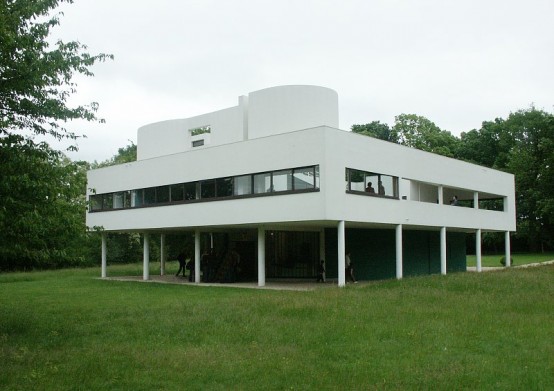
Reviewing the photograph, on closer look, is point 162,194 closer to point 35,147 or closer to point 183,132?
point 183,132

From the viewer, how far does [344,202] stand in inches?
926

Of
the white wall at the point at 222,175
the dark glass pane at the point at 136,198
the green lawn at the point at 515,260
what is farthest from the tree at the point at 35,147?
the green lawn at the point at 515,260

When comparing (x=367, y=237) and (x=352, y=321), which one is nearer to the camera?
(x=352, y=321)

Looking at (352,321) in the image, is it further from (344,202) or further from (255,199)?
(255,199)

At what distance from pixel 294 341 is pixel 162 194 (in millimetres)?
19259

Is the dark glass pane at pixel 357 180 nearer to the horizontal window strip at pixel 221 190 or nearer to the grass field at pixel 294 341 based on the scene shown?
the horizontal window strip at pixel 221 190

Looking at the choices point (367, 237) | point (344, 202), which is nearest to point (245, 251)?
point (367, 237)

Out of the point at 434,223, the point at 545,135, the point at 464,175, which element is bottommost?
the point at 434,223

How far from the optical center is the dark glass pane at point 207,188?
27688 mm

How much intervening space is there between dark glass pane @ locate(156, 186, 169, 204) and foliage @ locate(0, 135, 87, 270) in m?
16.5

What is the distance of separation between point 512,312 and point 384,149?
11728 millimetres

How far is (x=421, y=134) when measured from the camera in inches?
2488

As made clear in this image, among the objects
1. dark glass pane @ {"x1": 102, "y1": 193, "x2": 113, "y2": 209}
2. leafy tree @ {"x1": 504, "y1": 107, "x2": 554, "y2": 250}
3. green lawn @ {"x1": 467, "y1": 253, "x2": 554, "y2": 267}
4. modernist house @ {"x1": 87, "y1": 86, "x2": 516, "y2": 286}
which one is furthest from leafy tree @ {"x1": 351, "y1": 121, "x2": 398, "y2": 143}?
dark glass pane @ {"x1": 102, "y1": 193, "x2": 113, "y2": 209}

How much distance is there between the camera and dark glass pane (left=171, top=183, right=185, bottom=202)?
2944cm
